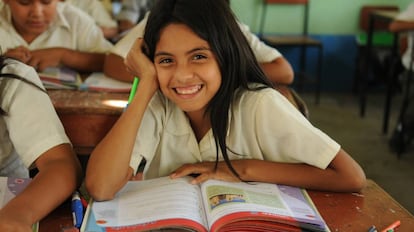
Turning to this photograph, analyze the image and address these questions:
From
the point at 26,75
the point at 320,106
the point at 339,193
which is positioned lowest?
the point at 320,106

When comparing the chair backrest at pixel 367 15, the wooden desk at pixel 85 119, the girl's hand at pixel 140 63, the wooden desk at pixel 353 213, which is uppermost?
the girl's hand at pixel 140 63

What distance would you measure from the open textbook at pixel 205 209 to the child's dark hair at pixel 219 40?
0.56 feet

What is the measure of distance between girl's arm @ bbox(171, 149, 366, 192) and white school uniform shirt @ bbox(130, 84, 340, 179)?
0.9 inches

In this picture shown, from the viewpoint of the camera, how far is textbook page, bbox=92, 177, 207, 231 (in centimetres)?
89

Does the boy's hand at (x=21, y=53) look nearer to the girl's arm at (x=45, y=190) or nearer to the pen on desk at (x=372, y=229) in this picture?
the girl's arm at (x=45, y=190)

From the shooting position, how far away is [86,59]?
81.4 inches

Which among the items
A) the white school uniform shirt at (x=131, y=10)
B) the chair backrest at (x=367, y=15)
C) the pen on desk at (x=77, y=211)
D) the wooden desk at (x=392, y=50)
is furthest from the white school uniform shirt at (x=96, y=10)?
the chair backrest at (x=367, y=15)

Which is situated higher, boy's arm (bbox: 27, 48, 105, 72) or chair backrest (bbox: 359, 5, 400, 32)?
boy's arm (bbox: 27, 48, 105, 72)

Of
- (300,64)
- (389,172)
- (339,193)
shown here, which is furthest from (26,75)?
(300,64)

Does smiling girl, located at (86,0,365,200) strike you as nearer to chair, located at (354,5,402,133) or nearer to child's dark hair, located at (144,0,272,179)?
child's dark hair, located at (144,0,272,179)

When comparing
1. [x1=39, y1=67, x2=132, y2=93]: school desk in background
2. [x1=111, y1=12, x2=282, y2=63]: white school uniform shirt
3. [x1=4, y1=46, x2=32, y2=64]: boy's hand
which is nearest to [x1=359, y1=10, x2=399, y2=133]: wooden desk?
[x1=111, y1=12, x2=282, y2=63]: white school uniform shirt

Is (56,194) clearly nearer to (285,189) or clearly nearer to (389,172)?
(285,189)

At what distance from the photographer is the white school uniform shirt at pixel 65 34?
2068 millimetres

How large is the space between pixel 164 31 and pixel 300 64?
12.2ft
